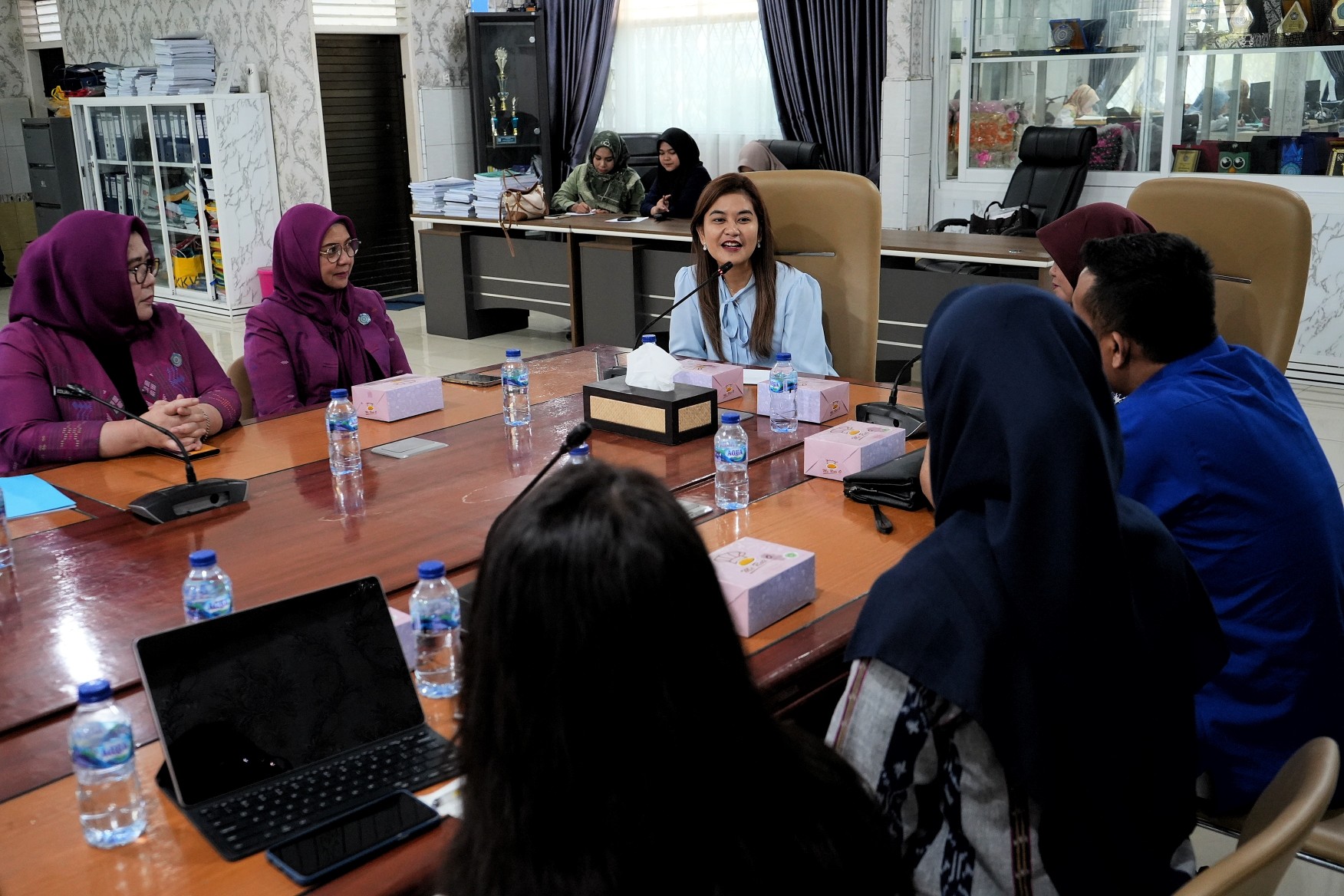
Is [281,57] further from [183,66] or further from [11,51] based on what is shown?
[11,51]

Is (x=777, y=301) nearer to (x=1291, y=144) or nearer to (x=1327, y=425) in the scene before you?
(x=1327, y=425)

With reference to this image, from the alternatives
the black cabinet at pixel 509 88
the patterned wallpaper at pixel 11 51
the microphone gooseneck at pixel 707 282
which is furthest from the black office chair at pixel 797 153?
the patterned wallpaper at pixel 11 51

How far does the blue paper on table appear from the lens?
2.17m

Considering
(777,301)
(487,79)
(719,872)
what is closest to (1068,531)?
(719,872)

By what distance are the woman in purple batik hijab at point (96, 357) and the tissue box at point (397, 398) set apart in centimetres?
29

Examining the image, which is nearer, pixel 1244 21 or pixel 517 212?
pixel 1244 21

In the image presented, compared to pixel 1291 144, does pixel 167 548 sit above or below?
below

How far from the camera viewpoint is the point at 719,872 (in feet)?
2.68

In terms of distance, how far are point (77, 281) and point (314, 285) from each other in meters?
0.66

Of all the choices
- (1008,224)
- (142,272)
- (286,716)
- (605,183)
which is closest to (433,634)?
(286,716)

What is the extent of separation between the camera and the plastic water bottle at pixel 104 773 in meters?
1.17

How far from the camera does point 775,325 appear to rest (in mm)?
3346

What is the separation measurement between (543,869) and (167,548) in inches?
55.2

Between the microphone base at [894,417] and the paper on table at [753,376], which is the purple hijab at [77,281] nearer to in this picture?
the paper on table at [753,376]
